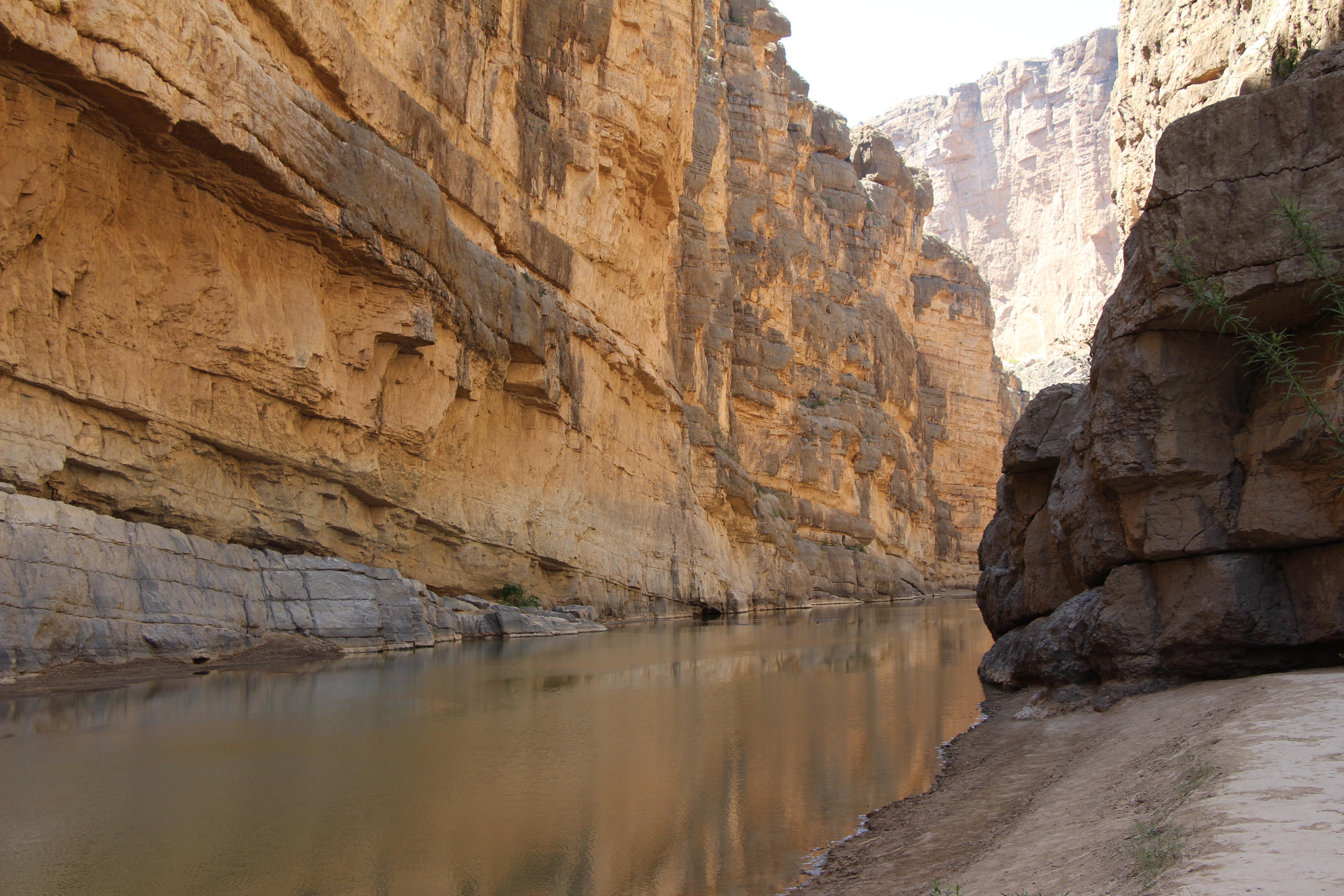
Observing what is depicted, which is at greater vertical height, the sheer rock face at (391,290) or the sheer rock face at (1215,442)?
the sheer rock face at (391,290)

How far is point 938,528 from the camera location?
75500 mm

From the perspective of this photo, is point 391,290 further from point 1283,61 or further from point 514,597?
point 1283,61

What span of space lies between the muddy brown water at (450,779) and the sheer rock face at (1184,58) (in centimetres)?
812

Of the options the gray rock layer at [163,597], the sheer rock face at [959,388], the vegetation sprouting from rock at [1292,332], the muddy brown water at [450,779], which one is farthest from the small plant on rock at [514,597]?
the sheer rock face at [959,388]

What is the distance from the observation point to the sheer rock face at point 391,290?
15.5 m

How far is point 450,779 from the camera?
9.40 m

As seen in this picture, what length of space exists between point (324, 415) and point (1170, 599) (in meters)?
16.8

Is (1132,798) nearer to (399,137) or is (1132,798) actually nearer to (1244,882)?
(1244,882)

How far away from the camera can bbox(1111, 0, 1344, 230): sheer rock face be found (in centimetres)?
1266

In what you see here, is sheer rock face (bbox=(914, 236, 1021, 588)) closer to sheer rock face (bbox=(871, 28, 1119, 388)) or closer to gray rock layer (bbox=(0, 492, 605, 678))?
sheer rock face (bbox=(871, 28, 1119, 388))

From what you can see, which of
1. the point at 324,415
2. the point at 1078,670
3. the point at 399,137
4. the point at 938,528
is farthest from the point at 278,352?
the point at 938,528

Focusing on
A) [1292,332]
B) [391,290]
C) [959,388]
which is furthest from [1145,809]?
[959,388]

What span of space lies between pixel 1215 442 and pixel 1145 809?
6.67m

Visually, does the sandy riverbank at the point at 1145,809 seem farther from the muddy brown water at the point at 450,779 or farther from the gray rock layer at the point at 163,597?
the gray rock layer at the point at 163,597
